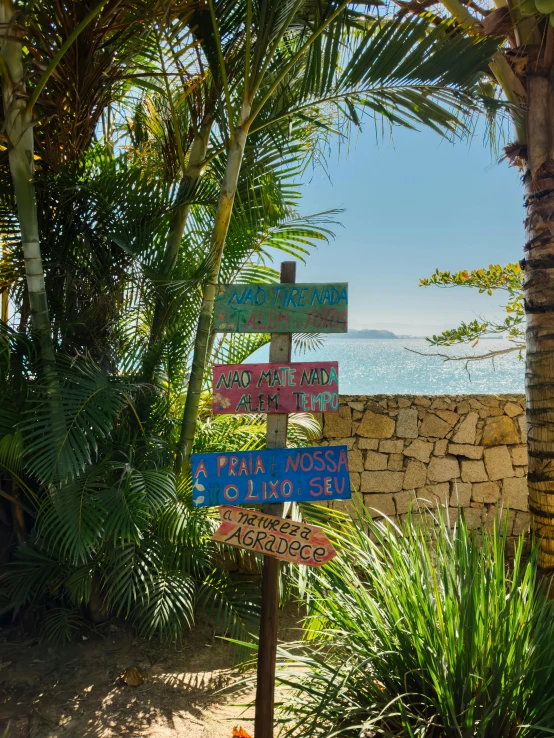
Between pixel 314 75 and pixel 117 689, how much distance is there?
3196mm

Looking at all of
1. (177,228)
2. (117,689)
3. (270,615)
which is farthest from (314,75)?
(117,689)

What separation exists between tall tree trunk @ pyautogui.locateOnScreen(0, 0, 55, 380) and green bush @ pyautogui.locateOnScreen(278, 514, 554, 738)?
1702mm

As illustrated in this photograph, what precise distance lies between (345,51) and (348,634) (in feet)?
9.63

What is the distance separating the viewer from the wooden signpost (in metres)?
2.00

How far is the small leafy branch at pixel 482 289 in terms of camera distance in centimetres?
468

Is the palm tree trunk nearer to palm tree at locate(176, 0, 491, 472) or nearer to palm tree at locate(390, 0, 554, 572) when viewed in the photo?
palm tree at locate(390, 0, 554, 572)

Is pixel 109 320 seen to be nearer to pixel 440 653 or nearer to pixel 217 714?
pixel 217 714

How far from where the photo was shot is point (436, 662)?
5.90ft

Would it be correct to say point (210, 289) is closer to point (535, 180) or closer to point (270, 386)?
point (270, 386)

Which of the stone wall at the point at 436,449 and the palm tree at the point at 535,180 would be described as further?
the stone wall at the point at 436,449

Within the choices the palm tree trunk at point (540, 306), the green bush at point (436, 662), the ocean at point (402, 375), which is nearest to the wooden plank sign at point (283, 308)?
the green bush at point (436, 662)

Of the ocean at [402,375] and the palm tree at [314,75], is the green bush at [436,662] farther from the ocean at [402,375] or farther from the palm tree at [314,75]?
the ocean at [402,375]

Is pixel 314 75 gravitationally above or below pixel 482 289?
above

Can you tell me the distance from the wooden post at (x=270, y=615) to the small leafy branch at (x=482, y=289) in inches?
112
